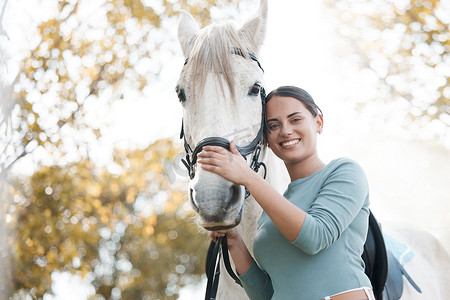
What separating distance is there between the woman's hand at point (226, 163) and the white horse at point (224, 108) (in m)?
0.04

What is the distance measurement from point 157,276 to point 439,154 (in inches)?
582

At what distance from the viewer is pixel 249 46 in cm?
231

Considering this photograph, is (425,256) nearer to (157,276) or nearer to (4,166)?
(4,166)

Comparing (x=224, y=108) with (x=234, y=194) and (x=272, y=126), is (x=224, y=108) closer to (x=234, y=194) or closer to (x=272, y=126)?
(x=272, y=126)

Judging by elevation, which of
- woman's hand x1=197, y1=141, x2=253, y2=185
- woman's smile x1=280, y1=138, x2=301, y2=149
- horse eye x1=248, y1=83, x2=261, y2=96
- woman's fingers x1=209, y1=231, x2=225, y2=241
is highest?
horse eye x1=248, y1=83, x2=261, y2=96

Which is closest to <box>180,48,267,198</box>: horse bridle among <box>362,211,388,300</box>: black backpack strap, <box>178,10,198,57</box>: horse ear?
<box>178,10,198,57</box>: horse ear

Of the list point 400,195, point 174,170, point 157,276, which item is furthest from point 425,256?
point 157,276

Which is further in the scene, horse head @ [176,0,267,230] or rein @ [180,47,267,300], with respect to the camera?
rein @ [180,47,267,300]

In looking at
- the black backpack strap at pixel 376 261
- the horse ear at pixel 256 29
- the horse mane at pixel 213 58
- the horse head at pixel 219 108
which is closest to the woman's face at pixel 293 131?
the horse head at pixel 219 108

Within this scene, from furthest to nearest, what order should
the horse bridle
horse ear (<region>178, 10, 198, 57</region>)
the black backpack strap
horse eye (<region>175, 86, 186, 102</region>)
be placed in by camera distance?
horse ear (<region>178, 10, 198, 57</region>), the black backpack strap, horse eye (<region>175, 86, 186, 102</region>), the horse bridle

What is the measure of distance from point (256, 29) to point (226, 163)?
3.69 ft

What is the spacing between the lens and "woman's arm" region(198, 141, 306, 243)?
1.49 meters

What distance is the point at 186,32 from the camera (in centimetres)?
263

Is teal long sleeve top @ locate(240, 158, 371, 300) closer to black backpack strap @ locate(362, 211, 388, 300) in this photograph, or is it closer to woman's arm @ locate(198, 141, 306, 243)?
woman's arm @ locate(198, 141, 306, 243)
